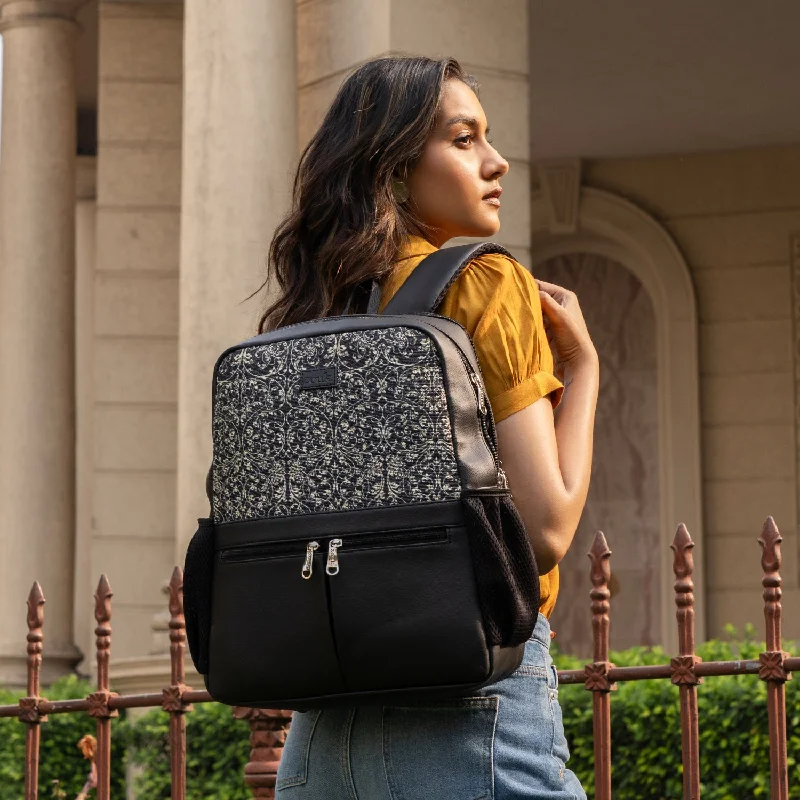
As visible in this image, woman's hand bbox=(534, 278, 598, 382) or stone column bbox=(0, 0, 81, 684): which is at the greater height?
stone column bbox=(0, 0, 81, 684)

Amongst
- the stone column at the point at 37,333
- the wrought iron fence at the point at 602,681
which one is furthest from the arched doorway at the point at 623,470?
the wrought iron fence at the point at 602,681

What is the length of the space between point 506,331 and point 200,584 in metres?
0.52

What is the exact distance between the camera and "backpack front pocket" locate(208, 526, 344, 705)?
2.00 metres

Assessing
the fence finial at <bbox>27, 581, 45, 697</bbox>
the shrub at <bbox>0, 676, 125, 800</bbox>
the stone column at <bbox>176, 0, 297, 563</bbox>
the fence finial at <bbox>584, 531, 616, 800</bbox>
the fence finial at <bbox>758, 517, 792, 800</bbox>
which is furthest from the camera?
the shrub at <bbox>0, 676, 125, 800</bbox>

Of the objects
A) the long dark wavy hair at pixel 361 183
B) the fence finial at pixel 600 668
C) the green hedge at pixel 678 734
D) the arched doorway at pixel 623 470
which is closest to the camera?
the long dark wavy hair at pixel 361 183

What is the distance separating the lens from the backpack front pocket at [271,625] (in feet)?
6.57

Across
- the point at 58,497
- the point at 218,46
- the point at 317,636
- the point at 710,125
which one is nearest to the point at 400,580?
the point at 317,636

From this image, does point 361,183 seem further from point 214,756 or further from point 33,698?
point 214,756

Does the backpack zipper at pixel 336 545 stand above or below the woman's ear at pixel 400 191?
below

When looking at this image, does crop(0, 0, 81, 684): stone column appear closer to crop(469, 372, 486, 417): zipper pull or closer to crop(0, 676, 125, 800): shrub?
crop(0, 676, 125, 800): shrub

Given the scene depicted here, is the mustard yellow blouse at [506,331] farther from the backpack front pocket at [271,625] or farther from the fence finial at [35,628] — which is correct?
the fence finial at [35,628]

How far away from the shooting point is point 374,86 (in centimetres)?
225

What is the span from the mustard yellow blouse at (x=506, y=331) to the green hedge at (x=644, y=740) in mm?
3616

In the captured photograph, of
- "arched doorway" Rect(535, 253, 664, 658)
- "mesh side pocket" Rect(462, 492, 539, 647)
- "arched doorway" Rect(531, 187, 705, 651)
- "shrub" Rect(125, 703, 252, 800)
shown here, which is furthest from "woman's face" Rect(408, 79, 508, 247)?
"arched doorway" Rect(535, 253, 664, 658)
